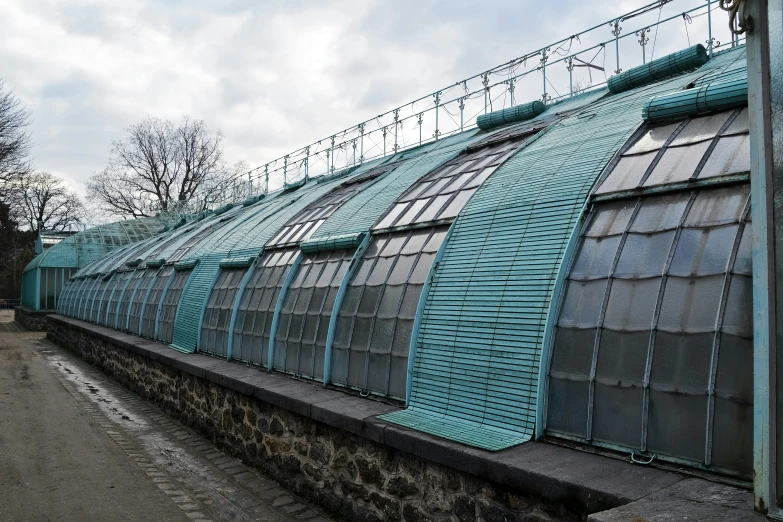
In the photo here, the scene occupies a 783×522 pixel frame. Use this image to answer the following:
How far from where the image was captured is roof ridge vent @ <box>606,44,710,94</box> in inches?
363

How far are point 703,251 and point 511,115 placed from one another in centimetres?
843

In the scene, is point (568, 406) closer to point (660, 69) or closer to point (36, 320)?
point (660, 69)

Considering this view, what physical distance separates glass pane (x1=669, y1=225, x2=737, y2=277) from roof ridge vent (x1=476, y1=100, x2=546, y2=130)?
300 inches

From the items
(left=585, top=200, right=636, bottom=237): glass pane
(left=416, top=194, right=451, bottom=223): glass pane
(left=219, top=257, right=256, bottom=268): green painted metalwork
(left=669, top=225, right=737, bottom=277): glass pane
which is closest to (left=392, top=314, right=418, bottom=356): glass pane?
(left=416, top=194, right=451, bottom=223): glass pane

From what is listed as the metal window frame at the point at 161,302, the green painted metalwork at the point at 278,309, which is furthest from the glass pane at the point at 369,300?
the metal window frame at the point at 161,302

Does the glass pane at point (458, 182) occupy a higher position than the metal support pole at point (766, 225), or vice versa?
the glass pane at point (458, 182)

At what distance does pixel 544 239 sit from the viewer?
256 inches

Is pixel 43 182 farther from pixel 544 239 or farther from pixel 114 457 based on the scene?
pixel 544 239

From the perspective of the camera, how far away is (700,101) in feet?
21.4

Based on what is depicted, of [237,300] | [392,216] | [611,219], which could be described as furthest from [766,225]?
[237,300]

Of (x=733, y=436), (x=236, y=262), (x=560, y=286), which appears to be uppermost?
(x=236, y=262)

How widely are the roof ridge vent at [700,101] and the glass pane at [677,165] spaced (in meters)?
0.63

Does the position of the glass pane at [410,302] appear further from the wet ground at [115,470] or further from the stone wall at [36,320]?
the stone wall at [36,320]

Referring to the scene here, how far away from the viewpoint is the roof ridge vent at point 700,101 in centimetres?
621
